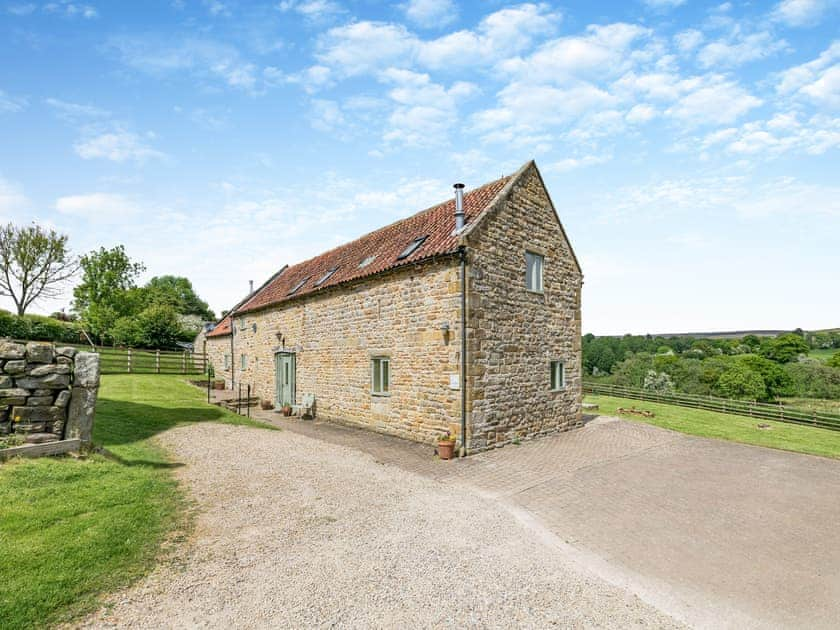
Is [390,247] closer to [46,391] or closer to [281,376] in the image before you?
[281,376]

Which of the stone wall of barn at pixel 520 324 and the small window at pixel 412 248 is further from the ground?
the small window at pixel 412 248

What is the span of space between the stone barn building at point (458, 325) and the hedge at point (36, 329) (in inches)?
832

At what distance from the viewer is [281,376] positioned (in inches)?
765

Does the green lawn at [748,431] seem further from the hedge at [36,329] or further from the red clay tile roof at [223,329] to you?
the hedge at [36,329]

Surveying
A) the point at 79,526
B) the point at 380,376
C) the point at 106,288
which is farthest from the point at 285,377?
the point at 106,288

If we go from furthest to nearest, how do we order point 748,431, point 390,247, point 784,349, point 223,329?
Result: 1. point 784,349
2. point 223,329
3. point 748,431
4. point 390,247

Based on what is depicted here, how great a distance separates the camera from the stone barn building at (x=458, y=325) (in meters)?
11.5

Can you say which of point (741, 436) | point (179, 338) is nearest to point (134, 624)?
point (741, 436)

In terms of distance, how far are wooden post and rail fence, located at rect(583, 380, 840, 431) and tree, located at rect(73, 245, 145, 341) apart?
5041 cm

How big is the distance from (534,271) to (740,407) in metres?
18.0

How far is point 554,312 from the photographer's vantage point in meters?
14.6

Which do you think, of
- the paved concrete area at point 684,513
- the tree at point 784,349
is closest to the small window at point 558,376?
the paved concrete area at point 684,513

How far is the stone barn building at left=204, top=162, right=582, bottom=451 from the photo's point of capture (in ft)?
37.6

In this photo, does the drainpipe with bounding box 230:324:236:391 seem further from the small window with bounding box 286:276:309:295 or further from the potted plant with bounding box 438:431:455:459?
the potted plant with bounding box 438:431:455:459
